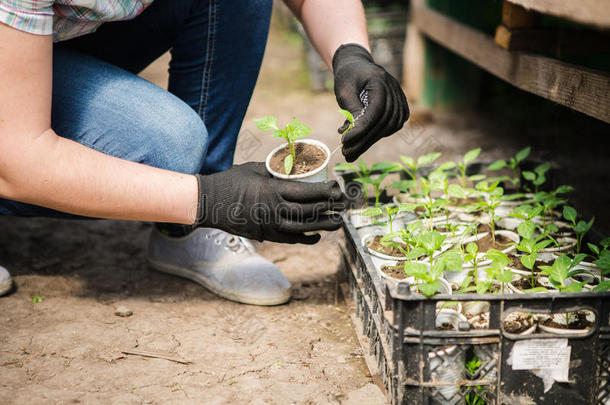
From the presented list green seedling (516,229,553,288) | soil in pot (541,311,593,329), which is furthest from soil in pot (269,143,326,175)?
soil in pot (541,311,593,329)

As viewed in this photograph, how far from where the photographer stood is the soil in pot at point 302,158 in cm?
142

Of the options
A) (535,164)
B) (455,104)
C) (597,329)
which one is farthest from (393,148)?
(597,329)

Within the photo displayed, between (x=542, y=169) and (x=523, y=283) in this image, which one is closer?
(x=523, y=283)

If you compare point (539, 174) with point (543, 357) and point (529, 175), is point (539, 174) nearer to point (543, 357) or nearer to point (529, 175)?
point (529, 175)

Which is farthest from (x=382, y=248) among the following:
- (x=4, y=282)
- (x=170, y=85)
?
(x=4, y=282)

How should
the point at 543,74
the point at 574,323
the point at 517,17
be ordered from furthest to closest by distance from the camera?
1. the point at 517,17
2. the point at 543,74
3. the point at 574,323

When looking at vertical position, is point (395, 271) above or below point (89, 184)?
below

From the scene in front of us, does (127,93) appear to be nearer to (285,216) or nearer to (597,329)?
(285,216)

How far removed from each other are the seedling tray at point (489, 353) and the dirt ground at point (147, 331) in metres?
0.16

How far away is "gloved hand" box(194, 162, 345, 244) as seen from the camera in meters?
1.38

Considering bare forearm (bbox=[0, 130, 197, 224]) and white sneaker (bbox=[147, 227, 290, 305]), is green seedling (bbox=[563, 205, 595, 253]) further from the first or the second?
bare forearm (bbox=[0, 130, 197, 224])

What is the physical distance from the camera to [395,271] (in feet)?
4.77

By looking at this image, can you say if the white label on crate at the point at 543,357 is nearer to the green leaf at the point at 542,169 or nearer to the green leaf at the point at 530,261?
the green leaf at the point at 530,261

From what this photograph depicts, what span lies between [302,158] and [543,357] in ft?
2.38
